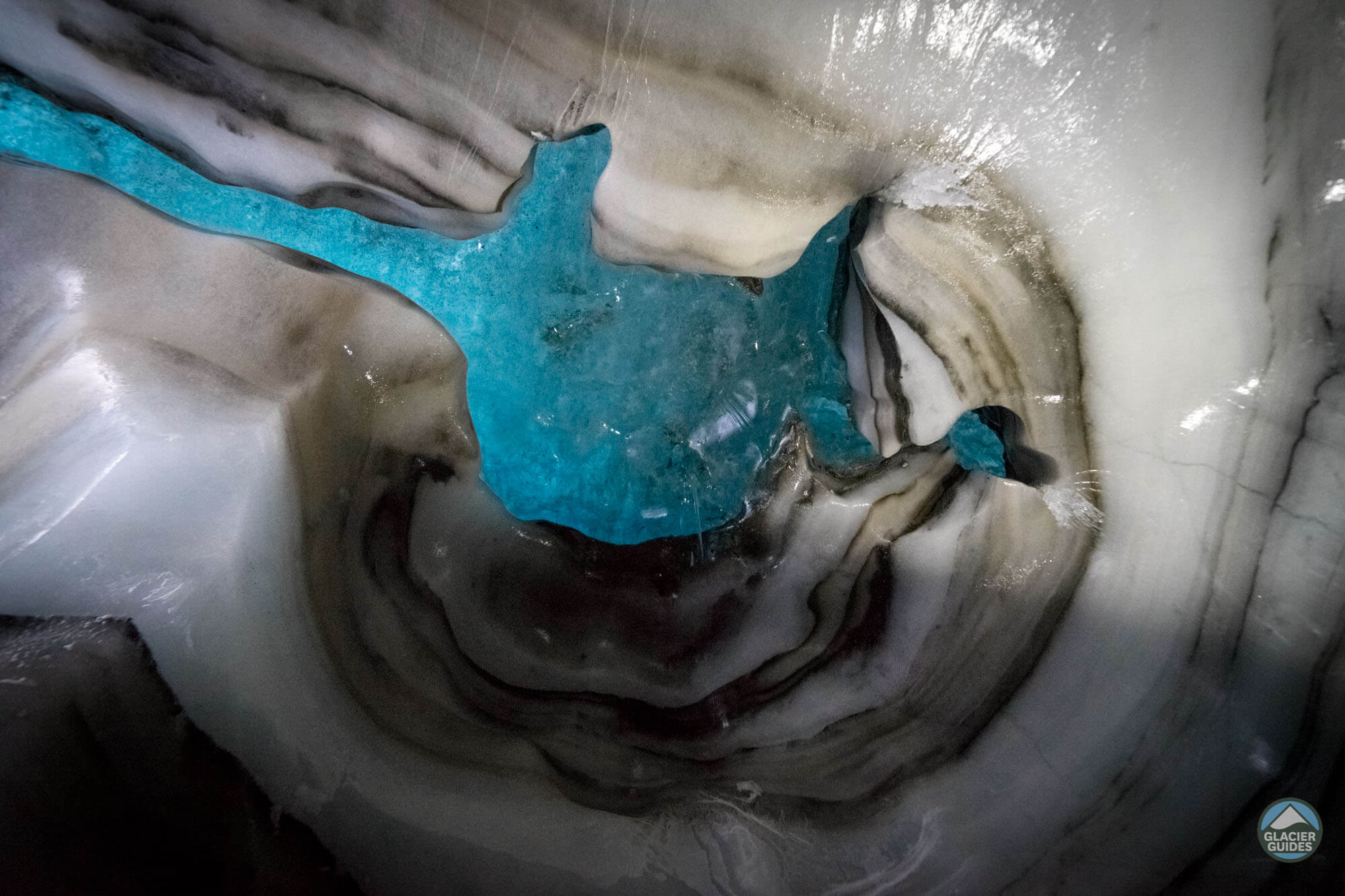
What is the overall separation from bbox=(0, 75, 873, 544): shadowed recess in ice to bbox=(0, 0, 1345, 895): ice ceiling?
0.07ft

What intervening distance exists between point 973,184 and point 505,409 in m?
0.82

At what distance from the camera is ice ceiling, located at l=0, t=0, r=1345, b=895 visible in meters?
0.86

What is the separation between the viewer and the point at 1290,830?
0.86m

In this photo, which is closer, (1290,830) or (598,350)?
(1290,830)

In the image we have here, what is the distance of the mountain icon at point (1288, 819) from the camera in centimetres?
86

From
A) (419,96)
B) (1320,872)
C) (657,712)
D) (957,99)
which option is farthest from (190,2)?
(1320,872)

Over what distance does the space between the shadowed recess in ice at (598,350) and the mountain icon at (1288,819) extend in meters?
0.71

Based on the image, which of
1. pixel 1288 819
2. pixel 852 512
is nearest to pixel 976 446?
pixel 852 512

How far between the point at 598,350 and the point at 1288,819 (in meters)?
1.14

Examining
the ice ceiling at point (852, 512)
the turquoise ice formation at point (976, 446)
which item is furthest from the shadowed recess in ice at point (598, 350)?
the turquoise ice formation at point (976, 446)

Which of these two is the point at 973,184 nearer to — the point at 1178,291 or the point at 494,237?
the point at 1178,291

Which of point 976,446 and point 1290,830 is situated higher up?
point 976,446

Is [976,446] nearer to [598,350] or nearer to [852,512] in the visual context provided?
[852,512]

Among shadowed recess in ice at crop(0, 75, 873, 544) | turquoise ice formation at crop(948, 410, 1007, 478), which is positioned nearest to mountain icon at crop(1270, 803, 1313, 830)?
turquoise ice formation at crop(948, 410, 1007, 478)
